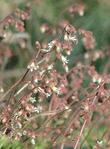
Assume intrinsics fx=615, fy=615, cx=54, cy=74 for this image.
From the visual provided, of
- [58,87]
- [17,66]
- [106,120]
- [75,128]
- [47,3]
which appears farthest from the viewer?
[47,3]

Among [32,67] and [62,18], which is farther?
[62,18]

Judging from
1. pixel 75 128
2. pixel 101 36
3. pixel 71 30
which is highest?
pixel 71 30

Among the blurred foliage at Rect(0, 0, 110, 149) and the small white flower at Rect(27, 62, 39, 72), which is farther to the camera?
the blurred foliage at Rect(0, 0, 110, 149)

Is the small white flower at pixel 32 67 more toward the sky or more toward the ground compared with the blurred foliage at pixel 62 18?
more toward the sky

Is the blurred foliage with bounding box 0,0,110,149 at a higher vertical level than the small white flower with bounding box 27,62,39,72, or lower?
lower

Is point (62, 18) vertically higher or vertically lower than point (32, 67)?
lower

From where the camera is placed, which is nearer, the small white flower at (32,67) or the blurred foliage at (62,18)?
the small white flower at (32,67)

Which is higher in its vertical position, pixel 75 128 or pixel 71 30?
pixel 71 30

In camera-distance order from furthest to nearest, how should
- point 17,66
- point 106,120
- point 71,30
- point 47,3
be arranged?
1. point 47,3
2. point 17,66
3. point 106,120
4. point 71,30

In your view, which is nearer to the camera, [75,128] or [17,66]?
[75,128]

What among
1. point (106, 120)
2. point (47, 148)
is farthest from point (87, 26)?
point (47, 148)

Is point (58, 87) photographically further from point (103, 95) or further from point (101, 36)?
point (101, 36)
